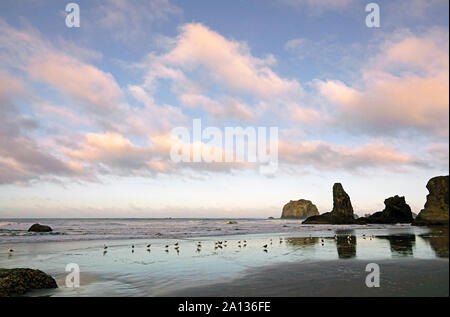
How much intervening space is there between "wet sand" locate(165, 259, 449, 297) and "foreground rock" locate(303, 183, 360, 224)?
10429 cm

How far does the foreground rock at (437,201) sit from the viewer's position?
1084cm

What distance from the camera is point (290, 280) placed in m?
14.2

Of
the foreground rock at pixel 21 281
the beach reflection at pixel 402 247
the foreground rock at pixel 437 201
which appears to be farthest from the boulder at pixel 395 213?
the foreground rock at pixel 21 281

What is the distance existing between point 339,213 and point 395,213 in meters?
19.1

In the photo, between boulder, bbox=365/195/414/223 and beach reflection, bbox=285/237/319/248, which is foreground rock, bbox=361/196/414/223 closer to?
boulder, bbox=365/195/414/223

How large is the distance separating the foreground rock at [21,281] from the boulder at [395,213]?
384 ft

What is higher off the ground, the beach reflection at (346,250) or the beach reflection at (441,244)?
the beach reflection at (441,244)

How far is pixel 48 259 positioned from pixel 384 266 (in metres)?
24.6

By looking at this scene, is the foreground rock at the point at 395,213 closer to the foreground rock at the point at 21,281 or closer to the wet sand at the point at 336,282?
the wet sand at the point at 336,282

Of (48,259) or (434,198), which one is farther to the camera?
(48,259)

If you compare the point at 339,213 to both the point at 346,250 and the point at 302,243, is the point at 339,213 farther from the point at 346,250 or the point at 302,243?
the point at 346,250
